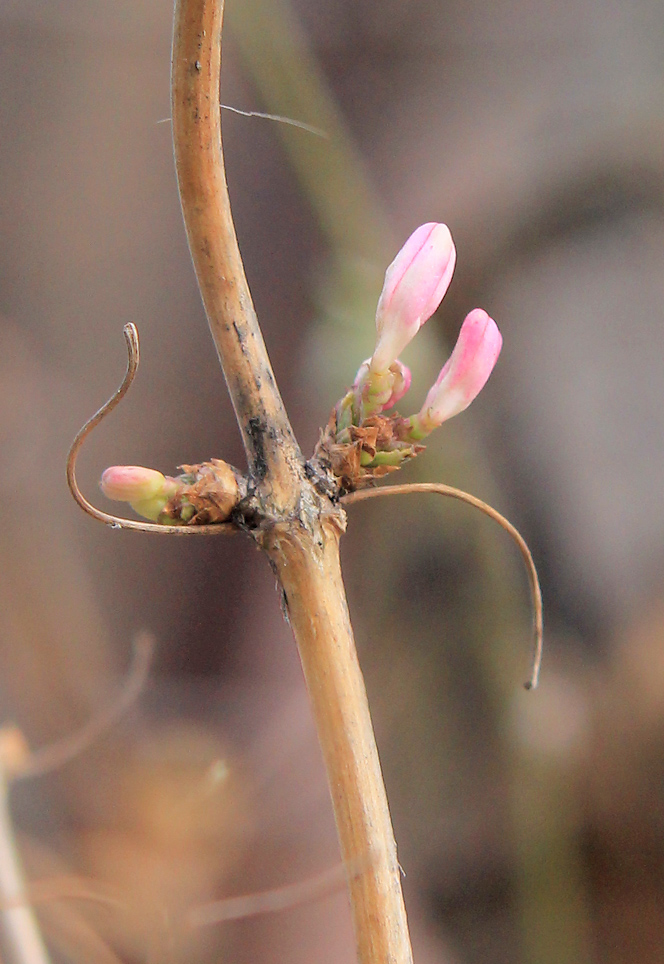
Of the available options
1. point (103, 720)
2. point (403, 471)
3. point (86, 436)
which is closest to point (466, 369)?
point (86, 436)

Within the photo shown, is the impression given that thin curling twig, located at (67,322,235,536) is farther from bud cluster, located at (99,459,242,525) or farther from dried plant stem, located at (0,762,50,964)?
dried plant stem, located at (0,762,50,964)

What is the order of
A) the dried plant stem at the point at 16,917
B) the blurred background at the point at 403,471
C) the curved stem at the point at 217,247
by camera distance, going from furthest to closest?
the blurred background at the point at 403,471
the dried plant stem at the point at 16,917
the curved stem at the point at 217,247

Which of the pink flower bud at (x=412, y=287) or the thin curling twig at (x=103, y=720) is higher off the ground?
the pink flower bud at (x=412, y=287)

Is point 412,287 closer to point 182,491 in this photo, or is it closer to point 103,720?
point 182,491

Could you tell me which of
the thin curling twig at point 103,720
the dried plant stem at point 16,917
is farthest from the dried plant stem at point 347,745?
the thin curling twig at point 103,720

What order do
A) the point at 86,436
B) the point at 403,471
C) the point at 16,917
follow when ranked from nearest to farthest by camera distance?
the point at 86,436, the point at 16,917, the point at 403,471

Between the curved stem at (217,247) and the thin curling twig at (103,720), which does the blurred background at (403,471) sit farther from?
the curved stem at (217,247)
